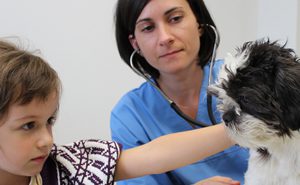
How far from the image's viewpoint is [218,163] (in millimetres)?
1148

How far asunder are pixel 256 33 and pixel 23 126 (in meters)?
1.70

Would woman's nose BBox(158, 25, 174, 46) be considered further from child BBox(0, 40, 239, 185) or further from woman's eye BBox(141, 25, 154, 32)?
child BBox(0, 40, 239, 185)

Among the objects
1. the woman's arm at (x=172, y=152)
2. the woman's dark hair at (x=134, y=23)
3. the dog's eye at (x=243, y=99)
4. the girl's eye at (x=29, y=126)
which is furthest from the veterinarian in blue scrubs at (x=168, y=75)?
the girl's eye at (x=29, y=126)

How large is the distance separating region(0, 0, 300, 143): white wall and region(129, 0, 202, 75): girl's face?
54cm

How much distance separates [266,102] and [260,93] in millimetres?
22

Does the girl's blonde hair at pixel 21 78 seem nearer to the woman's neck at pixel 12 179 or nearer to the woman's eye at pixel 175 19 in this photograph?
the woman's neck at pixel 12 179

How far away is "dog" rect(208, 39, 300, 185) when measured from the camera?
2.51 feet

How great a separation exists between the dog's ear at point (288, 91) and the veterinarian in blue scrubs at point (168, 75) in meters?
0.35

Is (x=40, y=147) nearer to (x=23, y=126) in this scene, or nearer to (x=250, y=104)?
(x=23, y=126)

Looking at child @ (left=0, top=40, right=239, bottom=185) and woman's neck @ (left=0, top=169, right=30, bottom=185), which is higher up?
child @ (left=0, top=40, right=239, bottom=185)

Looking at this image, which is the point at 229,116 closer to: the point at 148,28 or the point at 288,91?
the point at 288,91

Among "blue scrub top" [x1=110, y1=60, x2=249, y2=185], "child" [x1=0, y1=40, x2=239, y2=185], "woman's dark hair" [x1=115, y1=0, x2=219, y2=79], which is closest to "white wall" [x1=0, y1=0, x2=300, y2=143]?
"woman's dark hair" [x1=115, y1=0, x2=219, y2=79]

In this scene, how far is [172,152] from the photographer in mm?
905

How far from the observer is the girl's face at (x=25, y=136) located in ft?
2.59
